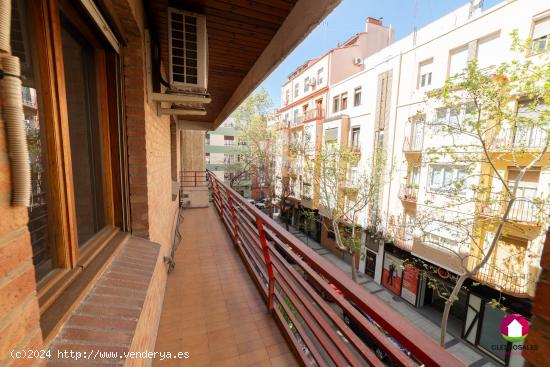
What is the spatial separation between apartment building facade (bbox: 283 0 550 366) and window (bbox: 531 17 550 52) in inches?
0.8

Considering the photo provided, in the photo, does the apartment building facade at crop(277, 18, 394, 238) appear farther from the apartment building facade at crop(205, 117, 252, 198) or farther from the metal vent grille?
the metal vent grille

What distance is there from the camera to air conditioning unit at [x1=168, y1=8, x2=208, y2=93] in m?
2.05

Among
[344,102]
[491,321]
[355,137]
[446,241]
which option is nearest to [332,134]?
[355,137]

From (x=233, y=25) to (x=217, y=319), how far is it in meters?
2.96

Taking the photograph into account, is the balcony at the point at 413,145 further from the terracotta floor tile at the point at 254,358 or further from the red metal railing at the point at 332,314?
the terracotta floor tile at the point at 254,358

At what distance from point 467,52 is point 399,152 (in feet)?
12.8

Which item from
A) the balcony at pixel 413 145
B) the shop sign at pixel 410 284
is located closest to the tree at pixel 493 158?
the balcony at pixel 413 145

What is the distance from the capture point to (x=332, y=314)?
4.37ft

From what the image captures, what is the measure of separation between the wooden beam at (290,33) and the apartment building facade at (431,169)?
15.3 feet

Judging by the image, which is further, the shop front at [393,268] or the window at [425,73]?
the shop front at [393,268]

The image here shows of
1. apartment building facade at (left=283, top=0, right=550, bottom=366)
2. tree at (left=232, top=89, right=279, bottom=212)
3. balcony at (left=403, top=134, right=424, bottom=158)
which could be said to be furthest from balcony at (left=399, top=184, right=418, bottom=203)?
tree at (left=232, top=89, right=279, bottom=212)

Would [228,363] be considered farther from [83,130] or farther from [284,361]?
[83,130]

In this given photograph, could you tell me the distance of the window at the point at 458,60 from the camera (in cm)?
759

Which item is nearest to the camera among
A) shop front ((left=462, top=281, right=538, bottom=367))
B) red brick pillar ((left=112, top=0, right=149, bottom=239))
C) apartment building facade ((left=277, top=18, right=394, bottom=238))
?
red brick pillar ((left=112, top=0, right=149, bottom=239))
